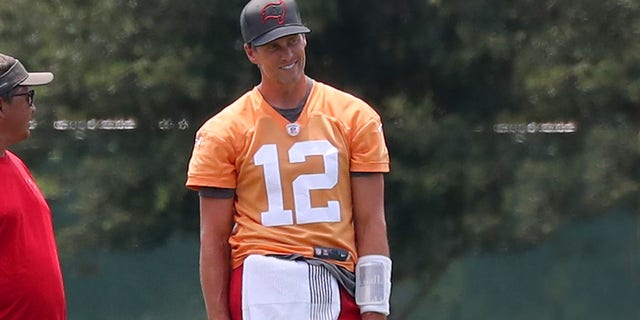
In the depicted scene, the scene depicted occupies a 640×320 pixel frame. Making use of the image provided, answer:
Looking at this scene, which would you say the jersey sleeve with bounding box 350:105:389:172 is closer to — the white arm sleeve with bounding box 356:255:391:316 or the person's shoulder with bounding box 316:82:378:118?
the person's shoulder with bounding box 316:82:378:118

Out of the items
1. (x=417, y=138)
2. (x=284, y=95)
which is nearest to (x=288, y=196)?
(x=284, y=95)

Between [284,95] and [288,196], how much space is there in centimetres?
33

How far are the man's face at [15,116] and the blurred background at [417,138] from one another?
390cm

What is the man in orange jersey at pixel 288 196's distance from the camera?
375cm

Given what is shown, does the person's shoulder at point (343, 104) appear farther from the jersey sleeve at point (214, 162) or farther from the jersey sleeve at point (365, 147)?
the jersey sleeve at point (214, 162)

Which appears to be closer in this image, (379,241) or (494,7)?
(379,241)

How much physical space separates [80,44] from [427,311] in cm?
304

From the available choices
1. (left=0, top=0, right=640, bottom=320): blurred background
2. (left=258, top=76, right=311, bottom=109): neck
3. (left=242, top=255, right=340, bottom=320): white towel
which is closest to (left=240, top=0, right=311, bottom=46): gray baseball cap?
(left=258, top=76, right=311, bottom=109): neck

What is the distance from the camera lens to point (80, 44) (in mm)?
8406

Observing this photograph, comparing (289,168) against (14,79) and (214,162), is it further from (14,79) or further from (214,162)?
(14,79)

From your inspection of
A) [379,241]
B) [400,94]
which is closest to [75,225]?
[400,94]

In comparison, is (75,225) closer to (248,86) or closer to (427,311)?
(248,86)

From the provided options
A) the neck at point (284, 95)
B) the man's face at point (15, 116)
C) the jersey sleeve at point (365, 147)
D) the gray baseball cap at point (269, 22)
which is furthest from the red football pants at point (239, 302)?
the man's face at point (15, 116)

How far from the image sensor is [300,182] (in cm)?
375
